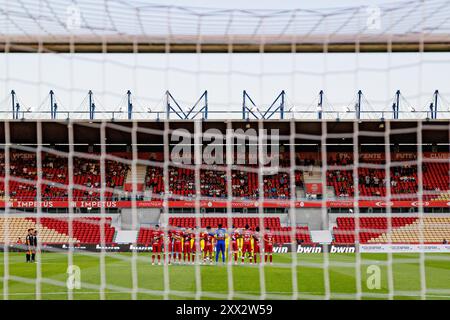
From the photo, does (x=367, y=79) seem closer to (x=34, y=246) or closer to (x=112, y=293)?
(x=112, y=293)

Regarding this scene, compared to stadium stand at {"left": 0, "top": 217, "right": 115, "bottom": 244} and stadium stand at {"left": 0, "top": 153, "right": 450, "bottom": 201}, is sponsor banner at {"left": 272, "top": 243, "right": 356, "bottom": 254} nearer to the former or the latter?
stadium stand at {"left": 0, "top": 153, "right": 450, "bottom": 201}

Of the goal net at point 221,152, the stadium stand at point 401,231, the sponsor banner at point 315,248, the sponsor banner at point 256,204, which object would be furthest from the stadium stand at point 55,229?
the stadium stand at point 401,231

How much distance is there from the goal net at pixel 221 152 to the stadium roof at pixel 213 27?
0.12 ft

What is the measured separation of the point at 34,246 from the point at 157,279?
6965 millimetres

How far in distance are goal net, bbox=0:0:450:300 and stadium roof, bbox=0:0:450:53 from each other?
0.12ft

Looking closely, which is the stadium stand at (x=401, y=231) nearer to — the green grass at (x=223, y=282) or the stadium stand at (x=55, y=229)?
the green grass at (x=223, y=282)

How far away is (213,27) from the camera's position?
9938 mm

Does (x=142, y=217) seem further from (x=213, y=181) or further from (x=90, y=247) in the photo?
(x=90, y=247)

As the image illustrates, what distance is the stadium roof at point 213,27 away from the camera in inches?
333

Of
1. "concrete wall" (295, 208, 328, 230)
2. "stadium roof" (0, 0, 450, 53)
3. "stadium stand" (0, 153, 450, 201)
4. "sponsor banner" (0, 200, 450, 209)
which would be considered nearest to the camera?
"stadium roof" (0, 0, 450, 53)

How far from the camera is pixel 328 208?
26.2 m

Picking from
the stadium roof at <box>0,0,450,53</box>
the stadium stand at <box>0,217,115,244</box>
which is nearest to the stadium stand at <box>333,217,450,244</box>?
the stadium stand at <box>0,217,115,244</box>

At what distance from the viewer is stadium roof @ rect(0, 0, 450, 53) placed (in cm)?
847

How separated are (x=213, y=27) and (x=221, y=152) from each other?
1011cm
